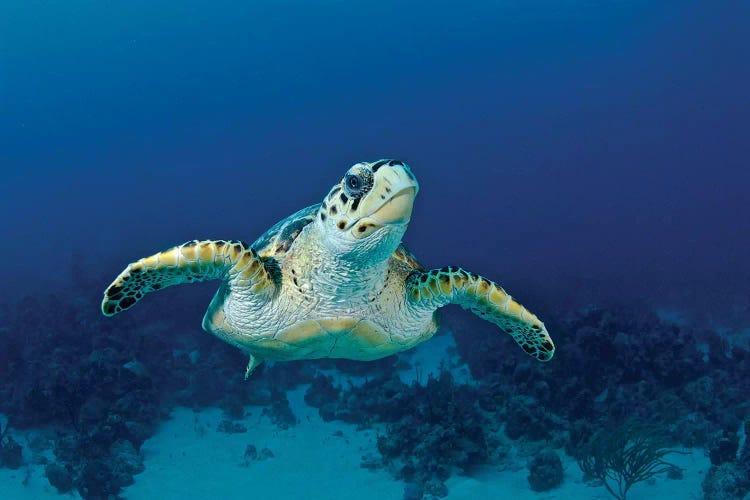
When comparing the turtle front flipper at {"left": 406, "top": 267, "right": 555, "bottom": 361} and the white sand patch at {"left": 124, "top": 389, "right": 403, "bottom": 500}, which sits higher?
the turtle front flipper at {"left": 406, "top": 267, "right": 555, "bottom": 361}

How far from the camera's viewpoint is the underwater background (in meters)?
6.86

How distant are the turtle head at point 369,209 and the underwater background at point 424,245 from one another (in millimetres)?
4431

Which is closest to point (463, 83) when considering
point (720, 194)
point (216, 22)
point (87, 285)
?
point (216, 22)

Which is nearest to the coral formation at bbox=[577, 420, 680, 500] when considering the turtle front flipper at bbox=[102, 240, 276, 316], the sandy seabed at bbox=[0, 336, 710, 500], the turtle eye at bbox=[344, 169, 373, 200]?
the sandy seabed at bbox=[0, 336, 710, 500]

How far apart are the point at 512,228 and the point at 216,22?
94.3 meters

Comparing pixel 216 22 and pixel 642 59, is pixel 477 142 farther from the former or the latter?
pixel 216 22

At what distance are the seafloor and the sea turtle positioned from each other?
2829mm

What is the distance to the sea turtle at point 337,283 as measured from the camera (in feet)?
8.89

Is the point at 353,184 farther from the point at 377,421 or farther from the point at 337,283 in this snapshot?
the point at 377,421

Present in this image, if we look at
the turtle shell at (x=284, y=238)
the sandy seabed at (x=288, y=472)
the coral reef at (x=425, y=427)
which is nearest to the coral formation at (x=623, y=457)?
the sandy seabed at (x=288, y=472)

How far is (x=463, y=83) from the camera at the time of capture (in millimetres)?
96375

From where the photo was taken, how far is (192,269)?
339cm

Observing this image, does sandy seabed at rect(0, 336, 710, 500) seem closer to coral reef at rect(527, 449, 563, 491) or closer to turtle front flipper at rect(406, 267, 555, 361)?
coral reef at rect(527, 449, 563, 491)

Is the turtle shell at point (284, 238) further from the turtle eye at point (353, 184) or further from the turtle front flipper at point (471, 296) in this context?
the turtle eye at point (353, 184)
